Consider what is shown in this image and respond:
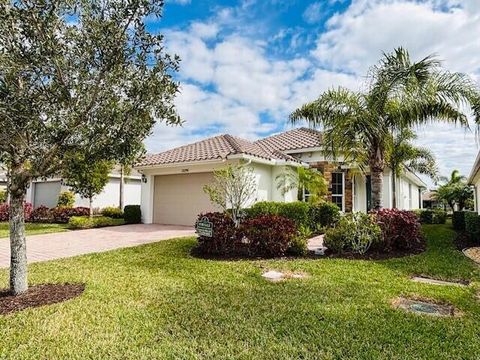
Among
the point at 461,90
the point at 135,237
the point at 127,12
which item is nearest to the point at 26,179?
the point at 127,12

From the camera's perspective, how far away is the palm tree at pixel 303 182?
1700 cm

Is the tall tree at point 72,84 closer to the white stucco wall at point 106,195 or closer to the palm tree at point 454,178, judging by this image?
the white stucco wall at point 106,195

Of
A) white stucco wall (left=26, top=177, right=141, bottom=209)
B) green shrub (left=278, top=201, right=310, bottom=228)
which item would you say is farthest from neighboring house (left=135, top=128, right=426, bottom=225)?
white stucco wall (left=26, top=177, right=141, bottom=209)

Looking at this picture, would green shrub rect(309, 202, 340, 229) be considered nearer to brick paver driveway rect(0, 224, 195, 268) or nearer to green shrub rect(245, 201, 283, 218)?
green shrub rect(245, 201, 283, 218)

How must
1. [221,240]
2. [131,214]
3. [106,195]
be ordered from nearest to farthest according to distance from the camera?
[221,240] < [131,214] < [106,195]

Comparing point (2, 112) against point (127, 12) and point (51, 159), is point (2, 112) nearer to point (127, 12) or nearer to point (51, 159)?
point (51, 159)

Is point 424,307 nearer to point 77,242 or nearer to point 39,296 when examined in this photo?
point 39,296

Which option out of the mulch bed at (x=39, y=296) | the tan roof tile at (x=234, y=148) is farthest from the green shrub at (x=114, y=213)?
the mulch bed at (x=39, y=296)

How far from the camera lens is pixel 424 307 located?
5.70 metres

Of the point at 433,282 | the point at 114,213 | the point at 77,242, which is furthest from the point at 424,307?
the point at 114,213

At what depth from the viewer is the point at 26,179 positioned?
5664 mm

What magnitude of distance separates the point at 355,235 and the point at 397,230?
5.12 ft

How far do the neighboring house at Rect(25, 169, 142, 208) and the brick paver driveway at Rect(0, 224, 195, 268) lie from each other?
11201 millimetres

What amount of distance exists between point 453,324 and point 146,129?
592 centimetres
